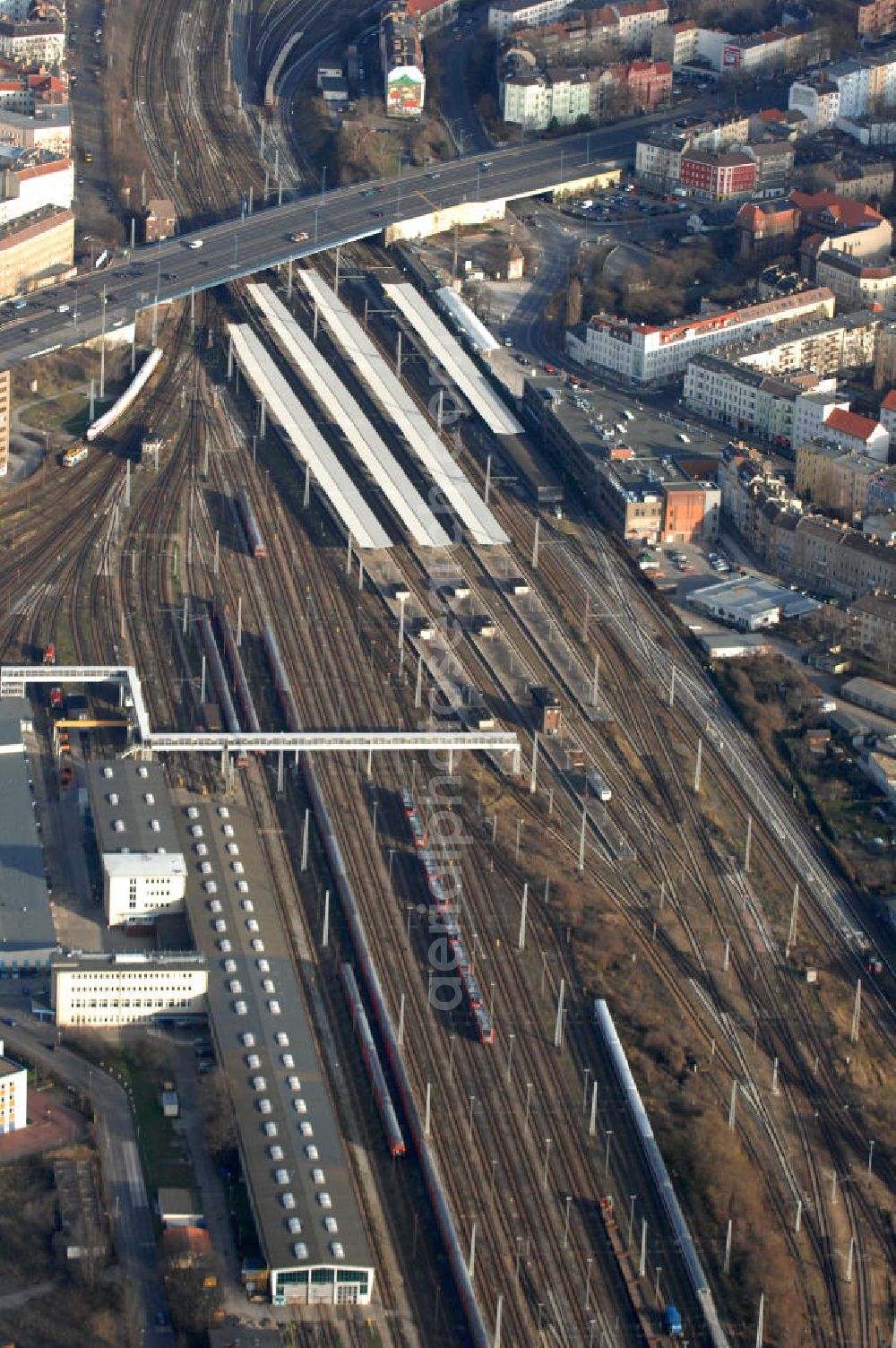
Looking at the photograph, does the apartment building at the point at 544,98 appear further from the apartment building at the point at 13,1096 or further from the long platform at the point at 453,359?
the apartment building at the point at 13,1096

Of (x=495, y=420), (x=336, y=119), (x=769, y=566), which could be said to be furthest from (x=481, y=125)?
(x=769, y=566)

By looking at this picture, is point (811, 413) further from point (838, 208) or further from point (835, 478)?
point (838, 208)

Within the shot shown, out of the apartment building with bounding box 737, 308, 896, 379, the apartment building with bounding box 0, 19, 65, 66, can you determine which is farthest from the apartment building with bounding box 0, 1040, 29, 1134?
the apartment building with bounding box 0, 19, 65, 66

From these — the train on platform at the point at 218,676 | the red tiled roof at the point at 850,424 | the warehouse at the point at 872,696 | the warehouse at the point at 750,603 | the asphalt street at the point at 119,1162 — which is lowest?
the warehouse at the point at 872,696

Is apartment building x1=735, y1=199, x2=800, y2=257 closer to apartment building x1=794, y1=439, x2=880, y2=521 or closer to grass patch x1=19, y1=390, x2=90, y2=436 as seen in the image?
apartment building x1=794, y1=439, x2=880, y2=521

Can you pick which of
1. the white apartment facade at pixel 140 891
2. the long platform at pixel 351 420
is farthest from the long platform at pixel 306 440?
the white apartment facade at pixel 140 891

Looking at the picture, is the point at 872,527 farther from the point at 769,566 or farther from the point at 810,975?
the point at 810,975

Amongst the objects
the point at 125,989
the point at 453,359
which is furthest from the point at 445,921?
the point at 453,359
